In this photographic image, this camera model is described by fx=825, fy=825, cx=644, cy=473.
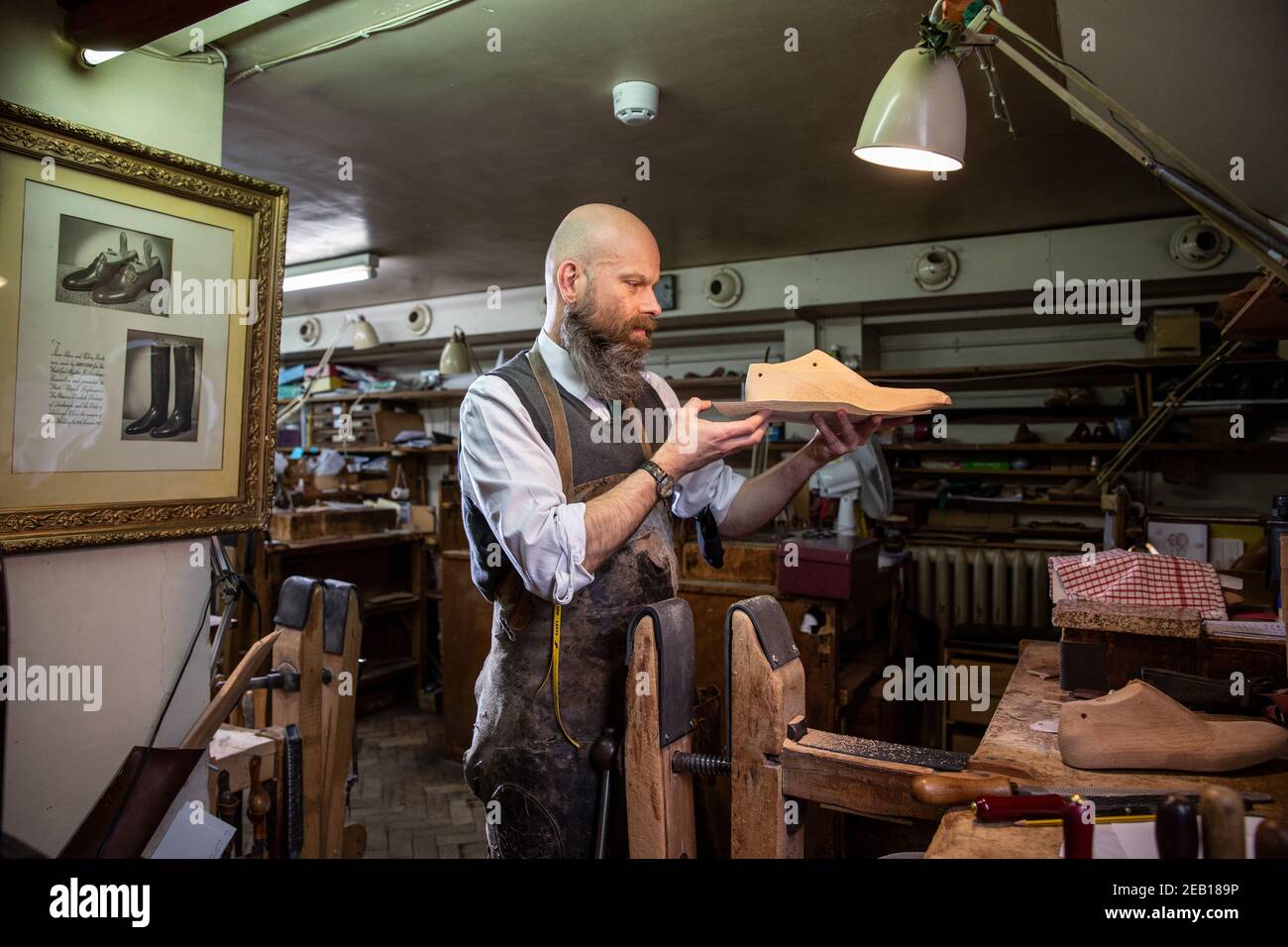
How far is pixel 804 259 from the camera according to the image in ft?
18.7

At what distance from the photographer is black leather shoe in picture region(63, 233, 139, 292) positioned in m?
1.63

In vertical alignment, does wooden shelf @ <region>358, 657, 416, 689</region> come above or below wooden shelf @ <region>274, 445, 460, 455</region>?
below

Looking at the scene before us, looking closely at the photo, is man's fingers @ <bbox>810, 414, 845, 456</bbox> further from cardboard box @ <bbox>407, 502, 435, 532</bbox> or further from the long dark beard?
cardboard box @ <bbox>407, 502, 435, 532</bbox>

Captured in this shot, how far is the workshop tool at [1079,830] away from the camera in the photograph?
2.96ft

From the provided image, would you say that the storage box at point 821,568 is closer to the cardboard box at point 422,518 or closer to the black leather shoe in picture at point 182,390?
the black leather shoe in picture at point 182,390

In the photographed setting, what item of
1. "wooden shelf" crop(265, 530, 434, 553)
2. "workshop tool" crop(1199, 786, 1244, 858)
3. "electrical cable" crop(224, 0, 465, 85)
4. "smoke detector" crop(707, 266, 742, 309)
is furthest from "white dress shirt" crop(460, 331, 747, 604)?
"smoke detector" crop(707, 266, 742, 309)

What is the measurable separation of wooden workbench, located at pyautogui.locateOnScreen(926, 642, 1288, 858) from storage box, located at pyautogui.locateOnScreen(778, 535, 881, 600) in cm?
159

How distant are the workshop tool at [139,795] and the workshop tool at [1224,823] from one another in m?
1.73

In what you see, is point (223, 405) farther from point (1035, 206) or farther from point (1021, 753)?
point (1035, 206)

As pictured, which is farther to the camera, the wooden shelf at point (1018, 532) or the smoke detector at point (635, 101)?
the wooden shelf at point (1018, 532)

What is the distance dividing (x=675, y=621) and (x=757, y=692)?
19 centimetres

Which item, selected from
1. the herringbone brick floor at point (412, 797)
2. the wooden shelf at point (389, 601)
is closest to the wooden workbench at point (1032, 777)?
the herringbone brick floor at point (412, 797)
